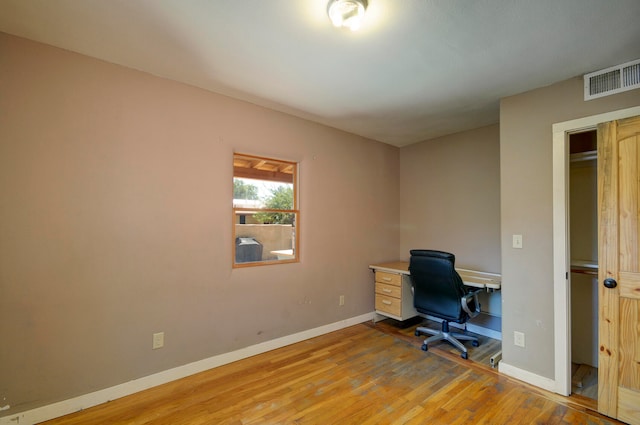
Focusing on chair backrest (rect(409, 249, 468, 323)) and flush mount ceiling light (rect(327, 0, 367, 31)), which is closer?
flush mount ceiling light (rect(327, 0, 367, 31))

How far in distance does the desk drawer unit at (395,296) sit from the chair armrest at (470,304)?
30.2 inches

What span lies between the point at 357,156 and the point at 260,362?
2.72 metres

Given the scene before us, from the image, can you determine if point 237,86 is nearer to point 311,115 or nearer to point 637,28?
point 311,115

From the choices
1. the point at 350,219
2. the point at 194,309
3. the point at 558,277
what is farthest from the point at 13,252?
the point at 558,277

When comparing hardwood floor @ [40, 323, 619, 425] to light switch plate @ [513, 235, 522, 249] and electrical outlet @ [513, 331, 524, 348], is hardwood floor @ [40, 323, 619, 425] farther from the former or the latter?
light switch plate @ [513, 235, 522, 249]

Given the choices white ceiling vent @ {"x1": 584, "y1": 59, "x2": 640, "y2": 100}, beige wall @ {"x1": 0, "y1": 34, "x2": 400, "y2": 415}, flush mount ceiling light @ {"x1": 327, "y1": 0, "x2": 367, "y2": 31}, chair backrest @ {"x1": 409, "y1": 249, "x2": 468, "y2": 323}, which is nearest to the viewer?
flush mount ceiling light @ {"x1": 327, "y1": 0, "x2": 367, "y2": 31}

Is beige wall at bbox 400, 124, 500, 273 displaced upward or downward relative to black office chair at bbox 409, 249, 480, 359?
upward

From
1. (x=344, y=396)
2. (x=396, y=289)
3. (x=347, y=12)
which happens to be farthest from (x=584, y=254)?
(x=347, y=12)

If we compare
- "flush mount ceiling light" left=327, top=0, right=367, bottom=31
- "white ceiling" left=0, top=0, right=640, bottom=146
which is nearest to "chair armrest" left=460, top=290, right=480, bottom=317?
"white ceiling" left=0, top=0, right=640, bottom=146

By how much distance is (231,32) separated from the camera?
179cm

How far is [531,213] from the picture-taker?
247 cm

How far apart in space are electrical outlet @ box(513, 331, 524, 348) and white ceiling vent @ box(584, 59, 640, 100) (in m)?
2.01

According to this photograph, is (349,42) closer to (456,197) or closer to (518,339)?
(456,197)

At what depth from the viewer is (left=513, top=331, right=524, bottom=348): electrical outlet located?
8.16 ft
